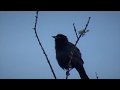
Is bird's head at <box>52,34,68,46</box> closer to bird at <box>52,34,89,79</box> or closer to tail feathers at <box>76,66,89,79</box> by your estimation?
bird at <box>52,34,89,79</box>

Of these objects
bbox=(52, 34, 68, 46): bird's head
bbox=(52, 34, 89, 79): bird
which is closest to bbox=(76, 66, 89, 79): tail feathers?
bbox=(52, 34, 89, 79): bird

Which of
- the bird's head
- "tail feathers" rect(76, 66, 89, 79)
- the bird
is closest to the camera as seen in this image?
"tail feathers" rect(76, 66, 89, 79)

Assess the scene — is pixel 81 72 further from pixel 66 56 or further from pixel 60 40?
pixel 60 40

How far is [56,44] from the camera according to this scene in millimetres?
6098

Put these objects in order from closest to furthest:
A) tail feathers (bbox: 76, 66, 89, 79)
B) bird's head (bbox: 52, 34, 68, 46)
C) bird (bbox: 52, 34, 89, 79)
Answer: tail feathers (bbox: 76, 66, 89, 79)
bird (bbox: 52, 34, 89, 79)
bird's head (bbox: 52, 34, 68, 46)

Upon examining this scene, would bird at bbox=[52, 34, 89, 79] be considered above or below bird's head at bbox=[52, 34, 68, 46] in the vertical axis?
below

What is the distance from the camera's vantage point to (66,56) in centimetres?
555

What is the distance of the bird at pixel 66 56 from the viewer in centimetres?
537

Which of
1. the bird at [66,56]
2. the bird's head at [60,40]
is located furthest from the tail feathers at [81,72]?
the bird's head at [60,40]

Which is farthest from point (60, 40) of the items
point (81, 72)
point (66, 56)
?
point (81, 72)

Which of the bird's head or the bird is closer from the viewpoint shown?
the bird

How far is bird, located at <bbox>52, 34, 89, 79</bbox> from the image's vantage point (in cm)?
537

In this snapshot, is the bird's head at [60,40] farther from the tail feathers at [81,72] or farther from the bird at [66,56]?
the tail feathers at [81,72]
